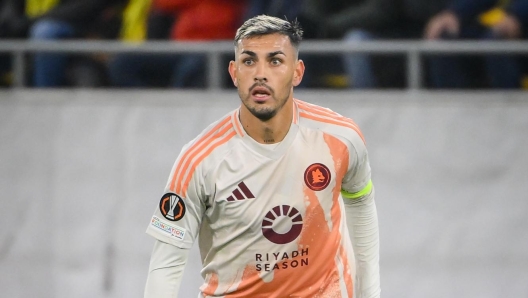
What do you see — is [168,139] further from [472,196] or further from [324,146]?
[324,146]

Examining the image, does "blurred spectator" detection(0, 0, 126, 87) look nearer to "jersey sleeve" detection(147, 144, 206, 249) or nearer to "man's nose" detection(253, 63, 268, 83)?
"jersey sleeve" detection(147, 144, 206, 249)

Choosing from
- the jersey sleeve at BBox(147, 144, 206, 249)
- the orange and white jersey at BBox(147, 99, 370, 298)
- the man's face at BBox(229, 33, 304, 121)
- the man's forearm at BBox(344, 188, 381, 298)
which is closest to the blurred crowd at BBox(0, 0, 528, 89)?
the man's forearm at BBox(344, 188, 381, 298)

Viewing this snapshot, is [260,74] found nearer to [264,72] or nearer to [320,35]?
[264,72]

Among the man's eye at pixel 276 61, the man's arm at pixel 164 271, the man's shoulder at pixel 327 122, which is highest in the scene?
the man's eye at pixel 276 61

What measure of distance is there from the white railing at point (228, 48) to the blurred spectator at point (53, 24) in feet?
0.55

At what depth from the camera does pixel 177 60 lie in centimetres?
694

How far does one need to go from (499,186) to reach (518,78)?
74cm

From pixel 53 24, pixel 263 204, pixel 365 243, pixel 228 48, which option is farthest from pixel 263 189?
pixel 53 24

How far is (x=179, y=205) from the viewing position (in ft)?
12.3

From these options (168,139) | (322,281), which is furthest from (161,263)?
(168,139)

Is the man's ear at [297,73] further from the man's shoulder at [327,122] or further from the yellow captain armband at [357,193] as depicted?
the yellow captain armband at [357,193]

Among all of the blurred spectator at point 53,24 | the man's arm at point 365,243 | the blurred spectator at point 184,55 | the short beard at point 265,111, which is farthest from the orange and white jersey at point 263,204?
the blurred spectator at point 53,24

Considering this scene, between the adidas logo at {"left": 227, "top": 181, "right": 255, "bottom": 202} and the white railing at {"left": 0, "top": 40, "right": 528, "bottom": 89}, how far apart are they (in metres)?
2.85

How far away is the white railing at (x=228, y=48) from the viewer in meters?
6.44
